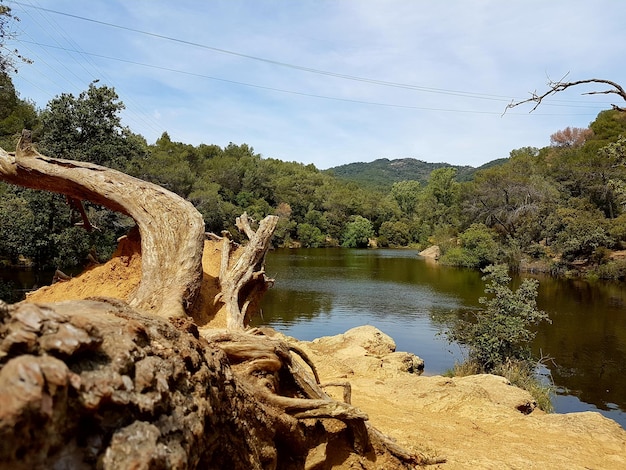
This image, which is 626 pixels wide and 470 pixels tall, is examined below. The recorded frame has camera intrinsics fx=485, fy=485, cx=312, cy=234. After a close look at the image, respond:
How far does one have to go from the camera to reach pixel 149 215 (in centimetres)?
576

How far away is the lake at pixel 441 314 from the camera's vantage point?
13.8 metres

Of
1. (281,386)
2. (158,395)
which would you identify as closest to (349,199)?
(281,386)

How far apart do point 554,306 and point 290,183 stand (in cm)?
4984

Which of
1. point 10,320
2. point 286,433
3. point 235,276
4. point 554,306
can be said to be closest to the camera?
point 10,320

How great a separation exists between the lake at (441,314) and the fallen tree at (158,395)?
32.5 ft

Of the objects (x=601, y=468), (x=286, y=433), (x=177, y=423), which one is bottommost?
(x=601, y=468)

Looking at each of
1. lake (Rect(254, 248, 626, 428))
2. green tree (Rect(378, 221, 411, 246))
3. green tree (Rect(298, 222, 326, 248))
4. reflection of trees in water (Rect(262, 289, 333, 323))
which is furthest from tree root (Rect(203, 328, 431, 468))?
green tree (Rect(378, 221, 411, 246))

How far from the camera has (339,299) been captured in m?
25.5

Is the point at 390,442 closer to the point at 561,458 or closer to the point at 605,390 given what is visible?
the point at 561,458

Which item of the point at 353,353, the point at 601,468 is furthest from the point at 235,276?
the point at 353,353

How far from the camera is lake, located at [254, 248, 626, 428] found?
13.8 metres

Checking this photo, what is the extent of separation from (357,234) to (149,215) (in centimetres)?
5964

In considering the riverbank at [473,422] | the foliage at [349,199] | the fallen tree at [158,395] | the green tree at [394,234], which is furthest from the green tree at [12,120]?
the green tree at [394,234]

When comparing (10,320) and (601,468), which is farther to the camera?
(601,468)
